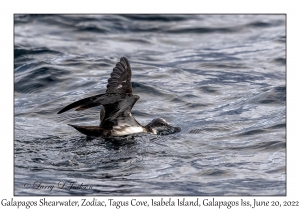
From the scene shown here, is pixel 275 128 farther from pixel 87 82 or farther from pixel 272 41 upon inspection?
pixel 272 41

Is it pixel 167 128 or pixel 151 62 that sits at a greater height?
pixel 151 62

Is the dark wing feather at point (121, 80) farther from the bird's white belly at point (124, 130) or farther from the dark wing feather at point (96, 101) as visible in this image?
the bird's white belly at point (124, 130)

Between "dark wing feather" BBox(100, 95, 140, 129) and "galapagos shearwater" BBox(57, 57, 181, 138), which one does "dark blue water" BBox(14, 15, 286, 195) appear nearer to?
"galapagos shearwater" BBox(57, 57, 181, 138)

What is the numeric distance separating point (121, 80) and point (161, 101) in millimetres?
2918

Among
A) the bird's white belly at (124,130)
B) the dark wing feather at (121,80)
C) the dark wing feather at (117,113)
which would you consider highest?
the dark wing feather at (121,80)

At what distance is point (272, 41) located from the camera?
64.2ft

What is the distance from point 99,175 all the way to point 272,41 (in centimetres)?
1176

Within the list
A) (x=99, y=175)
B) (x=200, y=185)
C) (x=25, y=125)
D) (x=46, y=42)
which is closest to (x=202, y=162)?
(x=200, y=185)

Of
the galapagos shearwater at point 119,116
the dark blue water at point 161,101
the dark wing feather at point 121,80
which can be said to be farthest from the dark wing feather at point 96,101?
the dark blue water at point 161,101

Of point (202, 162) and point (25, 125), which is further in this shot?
point (25, 125)

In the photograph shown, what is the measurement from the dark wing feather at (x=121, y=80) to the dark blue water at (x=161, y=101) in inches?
39.3

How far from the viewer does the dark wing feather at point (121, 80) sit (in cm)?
1131

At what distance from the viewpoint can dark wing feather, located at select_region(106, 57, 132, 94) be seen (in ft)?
37.1

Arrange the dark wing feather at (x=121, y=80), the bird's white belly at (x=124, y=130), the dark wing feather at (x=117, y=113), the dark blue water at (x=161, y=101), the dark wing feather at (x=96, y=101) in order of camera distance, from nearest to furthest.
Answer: the dark blue water at (x=161, y=101) < the dark wing feather at (x=96, y=101) < the dark wing feather at (x=117, y=113) < the dark wing feather at (x=121, y=80) < the bird's white belly at (x=124, y=130)
